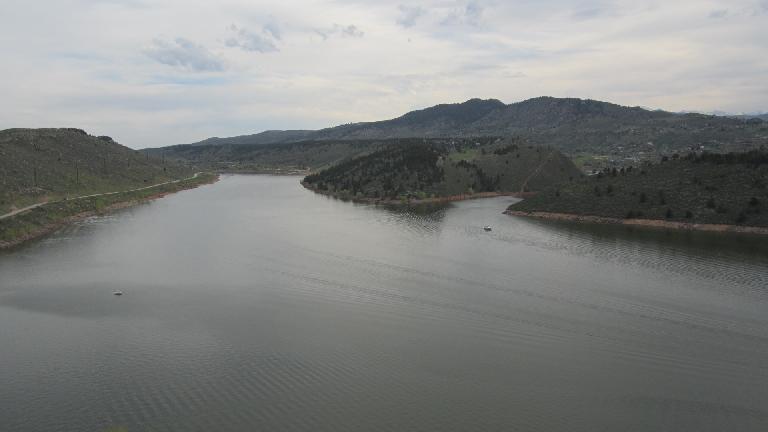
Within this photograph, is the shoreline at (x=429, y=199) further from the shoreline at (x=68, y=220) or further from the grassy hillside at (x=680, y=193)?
the shoreline at (x=68, y=220)

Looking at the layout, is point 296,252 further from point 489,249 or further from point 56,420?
point 56,420

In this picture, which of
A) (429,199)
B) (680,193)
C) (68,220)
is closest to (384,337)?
(680,193)

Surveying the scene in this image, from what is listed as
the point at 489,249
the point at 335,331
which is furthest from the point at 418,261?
the point at 335,331

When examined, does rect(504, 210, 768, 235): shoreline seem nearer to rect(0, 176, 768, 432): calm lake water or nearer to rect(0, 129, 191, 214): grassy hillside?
rect(0, 176, 768, 432): calm lake water

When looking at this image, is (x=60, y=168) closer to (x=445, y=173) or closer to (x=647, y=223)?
(x=445, y=173)

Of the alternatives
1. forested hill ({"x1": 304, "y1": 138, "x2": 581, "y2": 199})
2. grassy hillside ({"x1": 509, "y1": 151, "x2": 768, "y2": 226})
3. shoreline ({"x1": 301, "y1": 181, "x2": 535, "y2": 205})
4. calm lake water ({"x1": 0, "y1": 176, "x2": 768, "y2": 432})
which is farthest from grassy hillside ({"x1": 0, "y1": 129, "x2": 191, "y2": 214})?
grassy hillside ({"x1": 509, "y1": 151, "x2": 768, "y2": 226})

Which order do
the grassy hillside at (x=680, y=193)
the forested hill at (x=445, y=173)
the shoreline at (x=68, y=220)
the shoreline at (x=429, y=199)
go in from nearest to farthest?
the shoreline at (x=68, y=220), the grassy hillside at (x=680, y=193), the shoreline at (x=429, y=199), the forested hill at (x=445, y=173)

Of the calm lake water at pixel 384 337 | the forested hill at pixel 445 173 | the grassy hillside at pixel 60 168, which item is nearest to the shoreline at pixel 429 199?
the forested hill at pixel 445 173
